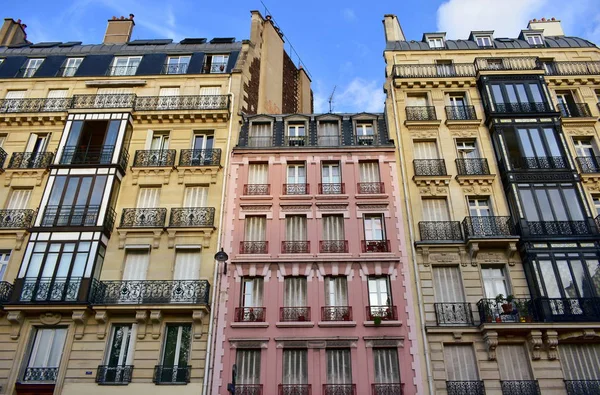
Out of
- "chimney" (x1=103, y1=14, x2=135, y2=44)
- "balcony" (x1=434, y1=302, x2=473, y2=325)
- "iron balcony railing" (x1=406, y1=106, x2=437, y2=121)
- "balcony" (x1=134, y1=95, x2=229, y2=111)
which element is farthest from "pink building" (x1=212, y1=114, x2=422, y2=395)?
"chimney" (x1=103, y1=14, x2=135, y2=44)

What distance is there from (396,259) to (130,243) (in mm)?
10596

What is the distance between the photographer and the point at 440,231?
696 inches

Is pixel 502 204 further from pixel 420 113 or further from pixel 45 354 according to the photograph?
pixel 45 354

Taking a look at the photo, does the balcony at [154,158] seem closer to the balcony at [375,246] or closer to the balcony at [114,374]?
the balcony at [114,374]

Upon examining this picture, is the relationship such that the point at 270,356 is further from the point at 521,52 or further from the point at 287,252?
the point at 521,52

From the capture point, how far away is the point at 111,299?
53.6ft

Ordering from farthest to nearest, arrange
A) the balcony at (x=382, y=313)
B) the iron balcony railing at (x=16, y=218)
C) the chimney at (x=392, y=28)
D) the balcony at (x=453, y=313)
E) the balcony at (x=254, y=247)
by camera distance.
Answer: the chimney at (x=392, y=28) → the iron balcony railing at (x=16, y=218) → the balcony at (x=254, y=247) → the balcony at (x=382, y=313) → the balcony at (x=453, y=313)

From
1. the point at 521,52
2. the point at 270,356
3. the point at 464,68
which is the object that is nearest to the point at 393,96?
the point at 464,68

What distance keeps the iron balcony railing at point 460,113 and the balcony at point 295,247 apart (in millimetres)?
9175

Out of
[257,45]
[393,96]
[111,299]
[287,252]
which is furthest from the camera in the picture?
[257,45]

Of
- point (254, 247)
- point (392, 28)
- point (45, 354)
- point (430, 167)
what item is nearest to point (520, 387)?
point (430, 167)

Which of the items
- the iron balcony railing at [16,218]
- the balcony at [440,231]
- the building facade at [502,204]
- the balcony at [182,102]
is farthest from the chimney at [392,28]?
the iron balcony railing at [16,218]

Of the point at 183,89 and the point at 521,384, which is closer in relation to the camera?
the point at 521,384

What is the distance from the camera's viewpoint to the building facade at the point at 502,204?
15148mm
